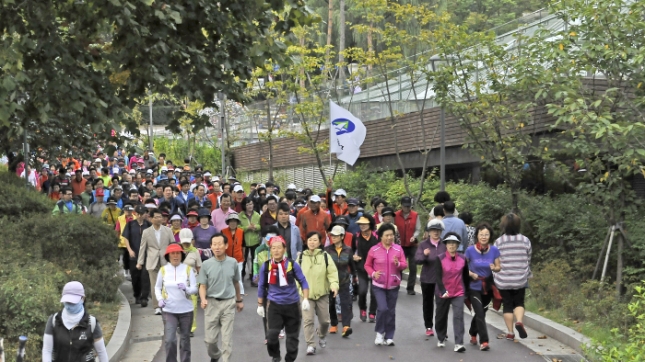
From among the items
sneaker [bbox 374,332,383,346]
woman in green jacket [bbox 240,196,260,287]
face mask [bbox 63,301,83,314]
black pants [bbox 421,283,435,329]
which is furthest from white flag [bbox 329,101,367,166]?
face mask [bbox 63,301,83,314]

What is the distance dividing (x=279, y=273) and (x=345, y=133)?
12.2 m

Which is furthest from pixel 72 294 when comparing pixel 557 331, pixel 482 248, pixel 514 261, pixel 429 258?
pixel 557 331

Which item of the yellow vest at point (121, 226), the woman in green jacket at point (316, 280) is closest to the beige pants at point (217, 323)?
the woman in green jacket at point (316, 280)

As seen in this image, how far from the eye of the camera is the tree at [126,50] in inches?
427

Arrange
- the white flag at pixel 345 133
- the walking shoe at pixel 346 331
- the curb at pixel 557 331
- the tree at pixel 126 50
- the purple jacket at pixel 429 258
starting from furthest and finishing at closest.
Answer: the white flag at pixel 345 133
the walking shoe at pixel 346 331
the purple jacket at pixel 429 258
the curb at pixel 557 331
the tree at pixel 126 50

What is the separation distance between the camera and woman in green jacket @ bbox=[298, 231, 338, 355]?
1090cm

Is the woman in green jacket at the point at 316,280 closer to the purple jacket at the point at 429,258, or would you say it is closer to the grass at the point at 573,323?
the purple jacket at the point at 429,258

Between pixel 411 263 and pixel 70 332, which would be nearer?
pixel 70 332

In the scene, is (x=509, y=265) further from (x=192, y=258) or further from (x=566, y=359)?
(x=192, y=258)

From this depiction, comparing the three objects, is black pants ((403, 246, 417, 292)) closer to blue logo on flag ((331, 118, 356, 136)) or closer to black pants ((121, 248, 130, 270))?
black pants ((121, 248, 130, 270))

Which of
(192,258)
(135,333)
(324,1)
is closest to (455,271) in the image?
(192,258)

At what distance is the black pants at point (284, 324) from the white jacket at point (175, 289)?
0.97m

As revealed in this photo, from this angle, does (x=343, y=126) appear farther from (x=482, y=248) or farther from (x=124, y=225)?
(x=482, y=248)

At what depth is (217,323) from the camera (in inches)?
399
